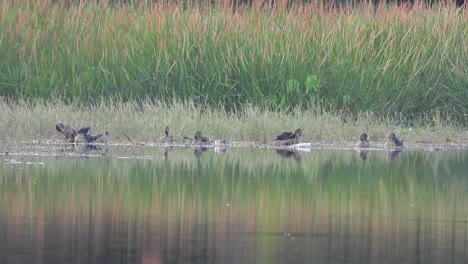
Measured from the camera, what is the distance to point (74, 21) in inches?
731

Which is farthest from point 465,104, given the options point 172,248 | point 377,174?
point 172,248

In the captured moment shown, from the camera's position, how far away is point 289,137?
15.1 metres

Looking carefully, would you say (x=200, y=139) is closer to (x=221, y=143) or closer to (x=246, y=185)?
(x=221, y=143)

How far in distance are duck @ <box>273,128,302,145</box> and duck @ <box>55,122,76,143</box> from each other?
2395mm

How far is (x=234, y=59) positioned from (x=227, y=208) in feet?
28.6

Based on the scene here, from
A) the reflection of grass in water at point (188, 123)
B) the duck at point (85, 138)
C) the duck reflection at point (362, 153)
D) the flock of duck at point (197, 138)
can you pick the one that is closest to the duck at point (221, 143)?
the flock of duck at point (197, 138)

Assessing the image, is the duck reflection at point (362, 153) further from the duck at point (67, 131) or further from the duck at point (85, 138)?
the duck at point (67, 131)

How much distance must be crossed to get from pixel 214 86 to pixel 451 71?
11.4ft

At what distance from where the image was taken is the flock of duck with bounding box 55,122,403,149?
14805 millimetres

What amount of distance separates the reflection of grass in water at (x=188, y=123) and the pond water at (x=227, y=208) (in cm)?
145

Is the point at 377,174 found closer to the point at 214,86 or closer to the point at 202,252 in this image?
the point at 202,252

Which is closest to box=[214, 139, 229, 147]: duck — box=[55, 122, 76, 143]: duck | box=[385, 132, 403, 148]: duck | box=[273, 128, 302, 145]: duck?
box=[273, 128, 302, 145]: duck

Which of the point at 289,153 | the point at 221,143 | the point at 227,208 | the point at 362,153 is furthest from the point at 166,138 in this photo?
the point at 227,208

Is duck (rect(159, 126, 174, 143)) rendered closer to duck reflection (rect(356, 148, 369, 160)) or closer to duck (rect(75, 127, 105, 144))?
duck (rect(75, 127, 105, 144))
